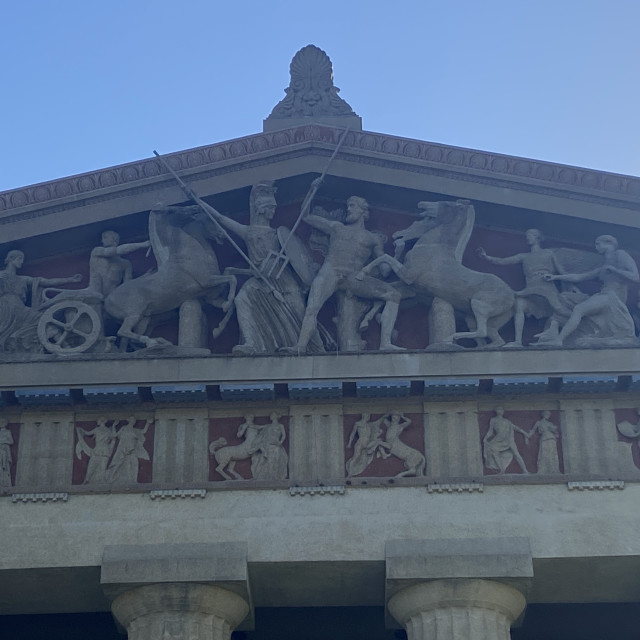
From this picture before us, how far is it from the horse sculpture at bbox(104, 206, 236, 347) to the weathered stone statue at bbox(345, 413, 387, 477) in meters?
2.56

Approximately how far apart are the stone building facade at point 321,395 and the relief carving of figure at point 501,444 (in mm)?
33

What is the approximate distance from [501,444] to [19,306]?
23.8ft

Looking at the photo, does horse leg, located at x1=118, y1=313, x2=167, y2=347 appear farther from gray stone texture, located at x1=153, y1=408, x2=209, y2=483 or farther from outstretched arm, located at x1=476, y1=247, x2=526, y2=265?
outstretched arm, located at x1=476, y1=247, x2=526, y2=265

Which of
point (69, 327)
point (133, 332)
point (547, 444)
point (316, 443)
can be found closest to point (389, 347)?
point (316, 443)

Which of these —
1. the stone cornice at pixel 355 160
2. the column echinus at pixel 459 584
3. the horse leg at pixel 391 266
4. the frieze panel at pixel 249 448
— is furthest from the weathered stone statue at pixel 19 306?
the column echinus at pixel 459 584

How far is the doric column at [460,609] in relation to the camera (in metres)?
21.4

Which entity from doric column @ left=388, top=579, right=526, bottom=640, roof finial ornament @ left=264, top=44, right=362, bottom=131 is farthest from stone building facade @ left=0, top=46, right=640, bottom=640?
roof finial ornament @ left=264, top=44, right=362, bottom=131

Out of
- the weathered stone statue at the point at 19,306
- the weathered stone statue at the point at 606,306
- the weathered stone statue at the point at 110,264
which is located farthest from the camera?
the weathered stone statue at the point at 110,264

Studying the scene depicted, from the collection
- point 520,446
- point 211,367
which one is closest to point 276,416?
point 211,367

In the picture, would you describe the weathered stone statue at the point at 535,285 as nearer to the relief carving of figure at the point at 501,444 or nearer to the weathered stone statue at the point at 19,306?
the relief carving of figure at the point at 501,444

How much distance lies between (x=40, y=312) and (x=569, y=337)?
7.63 m

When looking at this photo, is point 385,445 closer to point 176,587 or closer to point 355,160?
point 176,587

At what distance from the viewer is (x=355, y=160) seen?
80.2 ft

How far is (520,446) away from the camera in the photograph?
22.6 metres
